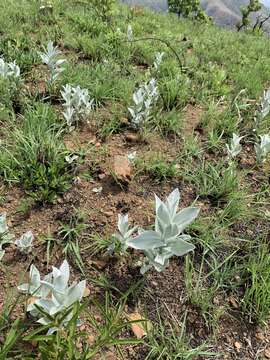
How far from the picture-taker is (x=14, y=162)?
2.92 metres

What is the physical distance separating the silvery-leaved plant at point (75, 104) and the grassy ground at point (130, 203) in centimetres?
8

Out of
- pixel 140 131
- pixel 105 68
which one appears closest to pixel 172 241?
pixel 140 131

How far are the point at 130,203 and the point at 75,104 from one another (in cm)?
115

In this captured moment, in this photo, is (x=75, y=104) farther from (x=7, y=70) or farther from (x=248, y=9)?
(x=248, y=9)

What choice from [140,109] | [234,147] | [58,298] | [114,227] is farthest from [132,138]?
[58,298]

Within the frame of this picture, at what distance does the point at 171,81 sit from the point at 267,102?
1.05 metres

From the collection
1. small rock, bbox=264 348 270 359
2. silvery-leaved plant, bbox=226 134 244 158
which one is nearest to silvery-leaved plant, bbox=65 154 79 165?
silvery-leaved plant, bbox=226 134 244 158

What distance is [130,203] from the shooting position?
9.65ft

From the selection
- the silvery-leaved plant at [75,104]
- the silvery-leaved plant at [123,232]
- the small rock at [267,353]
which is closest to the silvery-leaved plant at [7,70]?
the silvery-leaved plant at [75,104]

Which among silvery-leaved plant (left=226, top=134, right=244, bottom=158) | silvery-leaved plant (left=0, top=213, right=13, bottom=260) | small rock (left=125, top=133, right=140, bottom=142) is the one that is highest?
silvery-leaved plant (left=226, top=134, right=244, bottom=158)

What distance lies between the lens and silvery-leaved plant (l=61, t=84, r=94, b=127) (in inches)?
132

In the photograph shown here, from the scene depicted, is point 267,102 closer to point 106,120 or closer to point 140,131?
point 140,131

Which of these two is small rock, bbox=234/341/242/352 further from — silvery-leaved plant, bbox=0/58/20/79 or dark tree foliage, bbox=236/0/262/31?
dark tree foliage, bbox=236/0/262/31

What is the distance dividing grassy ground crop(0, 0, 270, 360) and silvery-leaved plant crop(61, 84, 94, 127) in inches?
3.0
